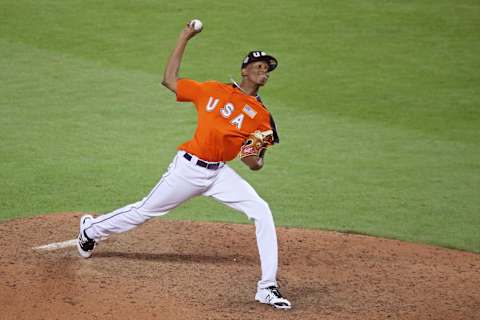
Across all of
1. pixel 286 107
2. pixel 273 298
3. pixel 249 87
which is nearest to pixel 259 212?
pixel 273 298

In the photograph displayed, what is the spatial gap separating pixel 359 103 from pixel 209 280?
5.74 metres

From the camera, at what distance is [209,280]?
637 cm

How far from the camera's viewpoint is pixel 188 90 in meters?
6.23

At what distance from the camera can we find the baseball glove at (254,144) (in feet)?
19.6

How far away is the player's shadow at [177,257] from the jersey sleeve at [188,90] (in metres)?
1.38

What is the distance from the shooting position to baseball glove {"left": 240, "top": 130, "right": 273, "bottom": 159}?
5984 mm

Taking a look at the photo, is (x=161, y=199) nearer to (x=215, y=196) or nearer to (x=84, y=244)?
(x=215, y=196)

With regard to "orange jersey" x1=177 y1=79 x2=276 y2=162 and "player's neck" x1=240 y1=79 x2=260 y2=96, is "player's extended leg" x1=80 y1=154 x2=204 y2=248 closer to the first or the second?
"orange jersey" x1=177 y1=79 x2=276 y2=162

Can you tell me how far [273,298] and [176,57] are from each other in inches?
73.7

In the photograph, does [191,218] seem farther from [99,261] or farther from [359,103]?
[359,103]

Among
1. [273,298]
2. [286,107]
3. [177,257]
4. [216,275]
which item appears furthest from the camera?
[286,107]

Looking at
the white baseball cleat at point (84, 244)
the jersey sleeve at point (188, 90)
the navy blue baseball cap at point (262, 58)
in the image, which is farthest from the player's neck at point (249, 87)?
the white baseball cleat at point (84, 244)

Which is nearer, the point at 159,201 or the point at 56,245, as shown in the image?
the point at 159,201

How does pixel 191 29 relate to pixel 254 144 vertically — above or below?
above
